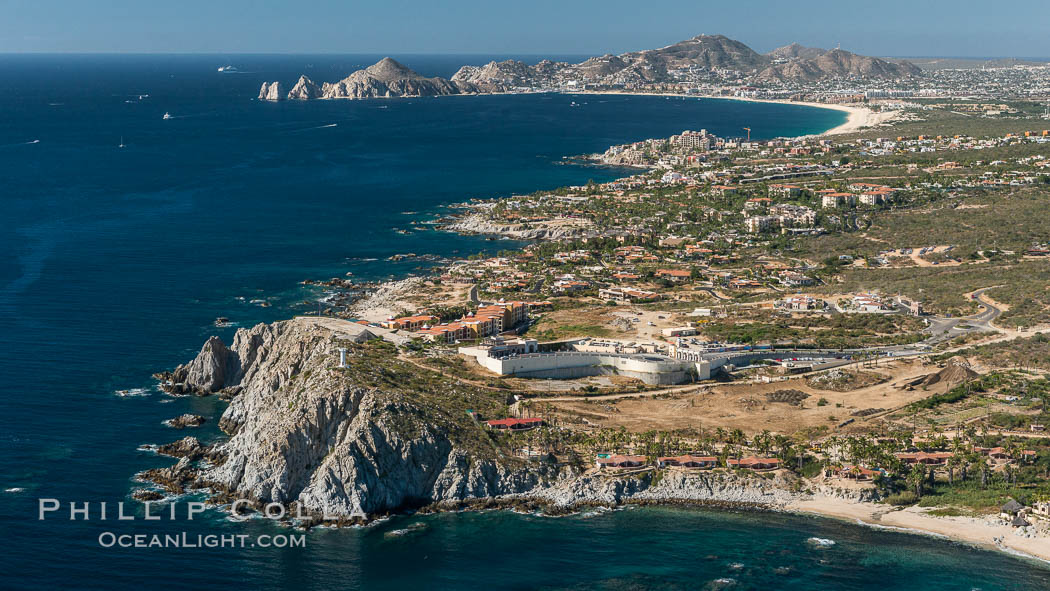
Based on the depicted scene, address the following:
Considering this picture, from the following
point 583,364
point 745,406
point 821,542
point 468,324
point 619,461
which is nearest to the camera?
point 821,542

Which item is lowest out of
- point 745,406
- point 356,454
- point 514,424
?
point 745,406

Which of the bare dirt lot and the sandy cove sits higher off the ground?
the bare dirt lot

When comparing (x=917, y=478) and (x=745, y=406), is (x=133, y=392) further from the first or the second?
(x=917, y=478)

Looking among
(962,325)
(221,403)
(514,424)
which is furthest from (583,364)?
(962,325)
